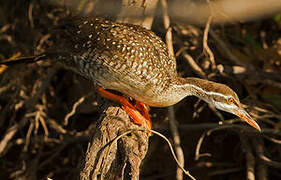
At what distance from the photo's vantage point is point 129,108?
2.68 meters

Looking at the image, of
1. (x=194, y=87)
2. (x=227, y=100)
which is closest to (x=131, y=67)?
(x=194, y=87)

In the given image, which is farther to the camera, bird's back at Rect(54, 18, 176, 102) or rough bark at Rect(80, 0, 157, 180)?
bird's back at Rect(54, 18, 176, 102)

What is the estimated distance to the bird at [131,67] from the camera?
2.62 metres

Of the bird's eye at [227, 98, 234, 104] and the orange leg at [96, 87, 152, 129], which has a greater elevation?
the bird's eye at [227, 98, 234, 104]

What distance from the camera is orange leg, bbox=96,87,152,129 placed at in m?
2.63

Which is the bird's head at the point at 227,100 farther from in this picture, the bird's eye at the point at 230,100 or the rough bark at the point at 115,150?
the rough bark at the point at 115,150

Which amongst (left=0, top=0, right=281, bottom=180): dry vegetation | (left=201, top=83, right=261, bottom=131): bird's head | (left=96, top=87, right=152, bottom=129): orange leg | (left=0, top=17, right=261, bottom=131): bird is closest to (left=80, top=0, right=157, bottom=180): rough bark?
(left=96, top=87, right=152, bottom=129): orange leg

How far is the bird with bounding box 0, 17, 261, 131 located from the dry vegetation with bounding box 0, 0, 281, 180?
22.7 inches

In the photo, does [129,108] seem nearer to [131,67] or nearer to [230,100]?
[131,67]

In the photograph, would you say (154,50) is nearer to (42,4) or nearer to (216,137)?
(216,137)

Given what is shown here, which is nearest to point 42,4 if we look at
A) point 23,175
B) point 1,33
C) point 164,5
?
point 1,33

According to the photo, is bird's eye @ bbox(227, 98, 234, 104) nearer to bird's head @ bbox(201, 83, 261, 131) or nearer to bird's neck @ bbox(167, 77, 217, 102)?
bird's head @ bbox(201, 83, 261, 131)

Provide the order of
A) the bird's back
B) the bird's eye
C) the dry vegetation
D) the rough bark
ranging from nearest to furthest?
the rough bark, the bird's back, the bird's eye, the dry vegetation

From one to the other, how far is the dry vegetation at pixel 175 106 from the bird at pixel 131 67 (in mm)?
577
